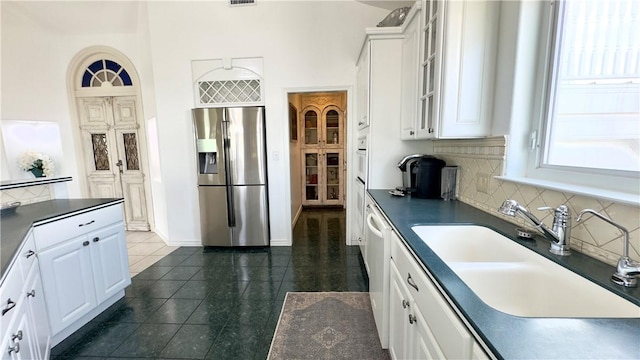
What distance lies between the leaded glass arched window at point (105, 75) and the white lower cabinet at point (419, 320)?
4.55 metres

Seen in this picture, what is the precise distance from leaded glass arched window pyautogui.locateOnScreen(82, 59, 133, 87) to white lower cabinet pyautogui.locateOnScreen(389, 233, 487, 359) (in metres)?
4.55

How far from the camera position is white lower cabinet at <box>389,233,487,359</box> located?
2.46 feet

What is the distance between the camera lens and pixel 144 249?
356 cm

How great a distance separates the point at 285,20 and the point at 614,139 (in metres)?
3.28

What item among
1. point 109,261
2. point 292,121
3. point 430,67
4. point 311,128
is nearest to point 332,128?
point 311,128

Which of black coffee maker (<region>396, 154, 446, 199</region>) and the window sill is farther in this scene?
black coffee maker (<region>396, 154, 446, 199</region>)

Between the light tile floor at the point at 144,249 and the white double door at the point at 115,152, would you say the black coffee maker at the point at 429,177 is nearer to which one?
the light tile floor at the point at 144,249

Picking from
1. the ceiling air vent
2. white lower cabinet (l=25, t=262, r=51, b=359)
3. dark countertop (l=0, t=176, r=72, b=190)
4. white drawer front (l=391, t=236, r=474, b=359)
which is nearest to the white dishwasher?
white drawer front (l=391, t=236, r=474, b=359)

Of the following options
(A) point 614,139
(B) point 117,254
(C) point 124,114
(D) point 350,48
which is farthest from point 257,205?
(A) point 614,139

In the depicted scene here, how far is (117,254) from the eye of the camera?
2.27 meters

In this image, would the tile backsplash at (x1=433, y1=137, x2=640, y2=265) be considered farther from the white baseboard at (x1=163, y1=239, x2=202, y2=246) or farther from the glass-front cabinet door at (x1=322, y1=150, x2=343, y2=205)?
the white baseboard at (x1=163, y1=239, x2=202, y2=246)

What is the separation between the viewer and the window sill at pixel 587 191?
91 centimetres

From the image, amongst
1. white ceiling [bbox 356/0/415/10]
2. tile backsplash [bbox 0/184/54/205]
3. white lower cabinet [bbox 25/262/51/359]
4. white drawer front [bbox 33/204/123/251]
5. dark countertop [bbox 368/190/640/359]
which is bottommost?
white lower cabinet [bbox 25/262/51/359]

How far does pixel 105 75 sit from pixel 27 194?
262 cm
